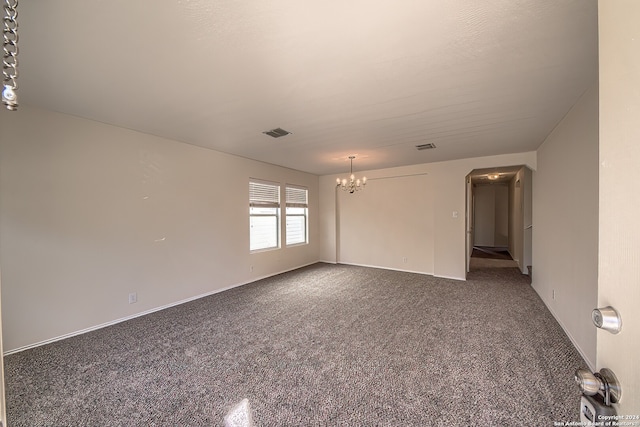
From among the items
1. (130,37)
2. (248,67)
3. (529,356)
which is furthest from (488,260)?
(130,37)

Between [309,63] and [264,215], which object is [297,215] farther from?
[309,63]

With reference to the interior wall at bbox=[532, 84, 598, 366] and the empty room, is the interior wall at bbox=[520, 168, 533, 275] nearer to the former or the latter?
the empty room

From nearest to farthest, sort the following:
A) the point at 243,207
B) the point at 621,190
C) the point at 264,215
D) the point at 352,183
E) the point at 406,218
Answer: the point at 621,190 < the point at 243,207 < the point at 352,183 < the point at 264,215 < the point at 406,218

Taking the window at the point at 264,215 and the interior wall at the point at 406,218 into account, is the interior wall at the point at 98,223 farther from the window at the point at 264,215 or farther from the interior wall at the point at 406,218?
the interior wall at the point at 406,218

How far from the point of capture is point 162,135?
356cm

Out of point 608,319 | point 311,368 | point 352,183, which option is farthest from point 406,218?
point 608,319

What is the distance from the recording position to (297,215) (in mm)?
6492

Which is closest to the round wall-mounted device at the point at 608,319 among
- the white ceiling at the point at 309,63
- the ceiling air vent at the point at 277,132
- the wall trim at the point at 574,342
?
the white ceiling at the point at 309,63

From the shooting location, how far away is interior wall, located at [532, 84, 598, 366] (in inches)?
86.9

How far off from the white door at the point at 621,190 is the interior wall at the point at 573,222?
218 centimetres

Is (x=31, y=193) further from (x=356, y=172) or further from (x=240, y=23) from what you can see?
(x=356, y=172)

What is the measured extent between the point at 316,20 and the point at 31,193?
130 inches

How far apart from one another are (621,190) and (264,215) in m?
5.24

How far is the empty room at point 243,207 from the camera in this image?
55.6 inches
